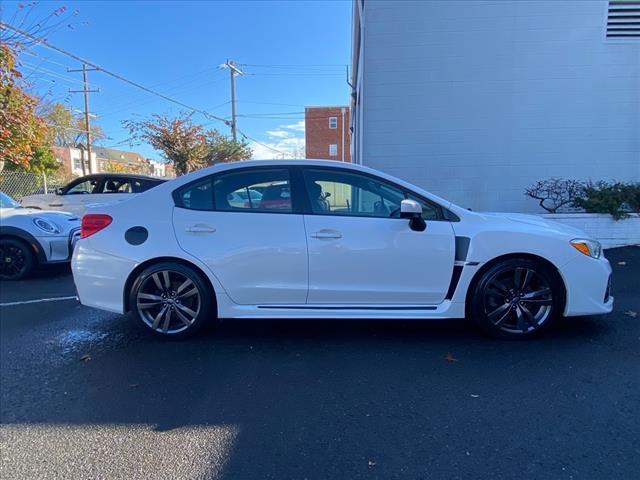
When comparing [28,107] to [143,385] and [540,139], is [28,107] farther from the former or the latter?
[540,139]

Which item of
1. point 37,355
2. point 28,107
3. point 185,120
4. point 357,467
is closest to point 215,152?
point 185,120

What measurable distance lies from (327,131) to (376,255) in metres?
41.7

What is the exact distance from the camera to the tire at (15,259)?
262 inches

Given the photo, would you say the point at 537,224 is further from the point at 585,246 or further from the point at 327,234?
the point at 327,234

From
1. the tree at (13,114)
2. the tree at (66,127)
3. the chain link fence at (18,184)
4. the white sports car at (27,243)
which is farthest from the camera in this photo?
the tree at (66,127)

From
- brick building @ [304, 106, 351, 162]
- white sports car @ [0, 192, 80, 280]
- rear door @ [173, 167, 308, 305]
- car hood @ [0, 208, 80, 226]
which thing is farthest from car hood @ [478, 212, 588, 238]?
brick building @ [304, 106, 351, 162]

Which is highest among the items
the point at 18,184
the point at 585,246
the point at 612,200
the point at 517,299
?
the point at 18,184

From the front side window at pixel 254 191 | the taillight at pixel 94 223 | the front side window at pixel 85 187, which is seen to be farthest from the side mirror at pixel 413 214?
the front side window at pixel 85 187

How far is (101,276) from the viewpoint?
3.88 metres

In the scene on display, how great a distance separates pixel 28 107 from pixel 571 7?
12.0m

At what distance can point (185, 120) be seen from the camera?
29609 millimetres

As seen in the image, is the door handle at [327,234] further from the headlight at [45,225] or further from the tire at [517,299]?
the headlight at [45,225]

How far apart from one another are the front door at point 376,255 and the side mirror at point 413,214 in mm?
47

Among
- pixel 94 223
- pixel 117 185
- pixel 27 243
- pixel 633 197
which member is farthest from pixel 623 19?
pixel 117 185
